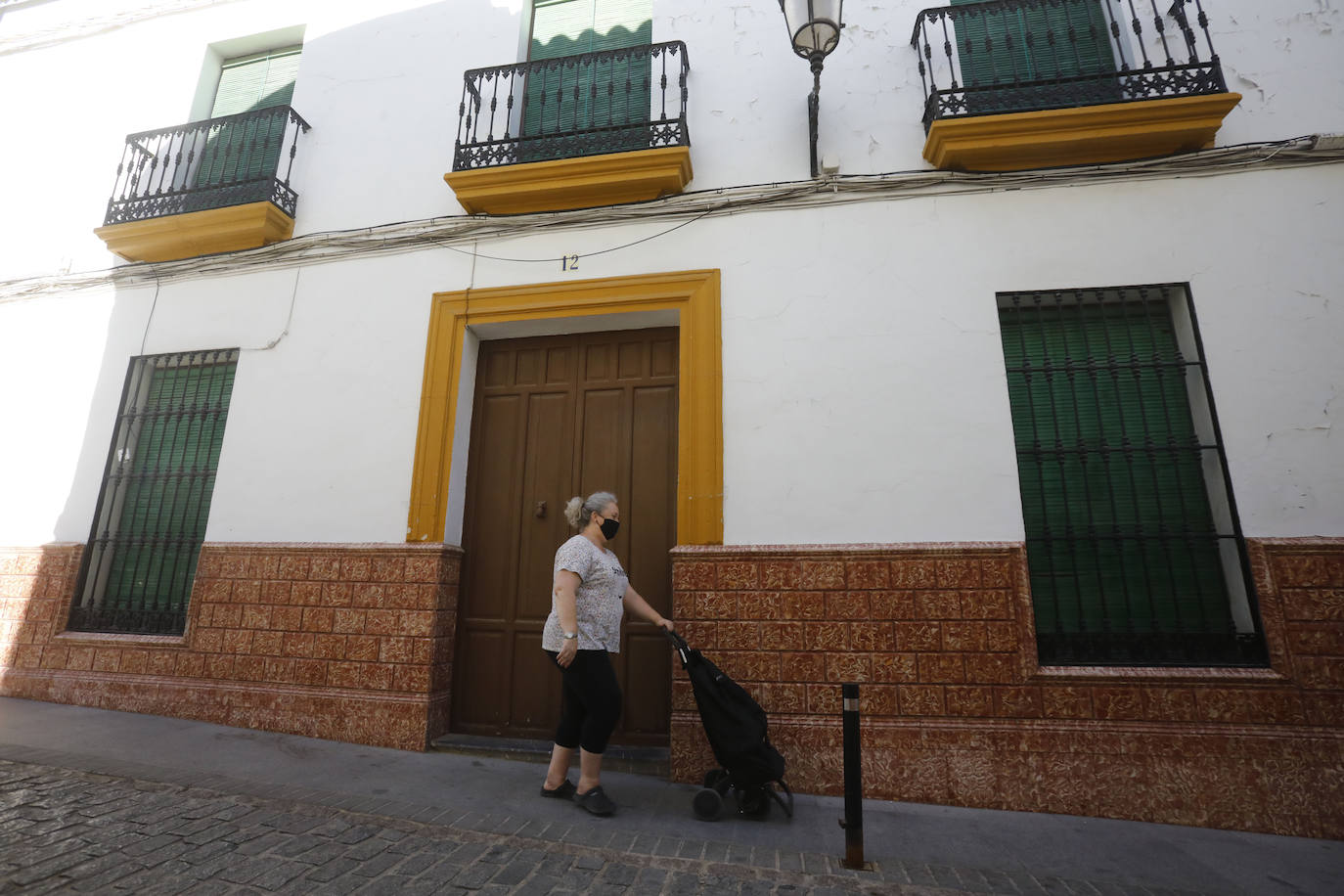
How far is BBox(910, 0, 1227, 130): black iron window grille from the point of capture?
4129mm

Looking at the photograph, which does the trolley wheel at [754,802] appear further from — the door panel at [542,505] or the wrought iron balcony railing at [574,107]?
the wrought iron balcony railing at [574,107]

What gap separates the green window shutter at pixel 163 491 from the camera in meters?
4.98

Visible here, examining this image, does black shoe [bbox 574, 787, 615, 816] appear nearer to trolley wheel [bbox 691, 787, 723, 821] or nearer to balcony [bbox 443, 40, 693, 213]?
trolley wheel [bbox 691, 787, 723, 821]

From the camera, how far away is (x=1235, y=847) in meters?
2.96

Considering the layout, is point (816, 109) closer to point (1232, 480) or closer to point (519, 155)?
point (519, 155)

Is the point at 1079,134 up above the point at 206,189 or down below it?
below

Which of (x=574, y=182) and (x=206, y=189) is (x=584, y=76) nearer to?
(x=574, y=182)

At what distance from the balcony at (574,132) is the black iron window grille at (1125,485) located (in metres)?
2.75

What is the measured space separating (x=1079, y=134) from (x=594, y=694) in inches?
181

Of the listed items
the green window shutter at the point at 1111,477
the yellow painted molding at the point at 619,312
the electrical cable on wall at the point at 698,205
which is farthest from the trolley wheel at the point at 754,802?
the electrical cable on wall at the point at 698,205

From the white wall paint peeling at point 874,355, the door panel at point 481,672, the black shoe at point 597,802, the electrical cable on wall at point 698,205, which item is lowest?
the black shoe at point 597,802

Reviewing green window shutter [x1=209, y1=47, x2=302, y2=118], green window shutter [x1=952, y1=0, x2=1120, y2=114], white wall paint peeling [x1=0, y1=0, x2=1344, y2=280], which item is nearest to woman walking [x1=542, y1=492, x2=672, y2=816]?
white wall paint peeling [x1=0, y1=0, x2=1344, y2=280]

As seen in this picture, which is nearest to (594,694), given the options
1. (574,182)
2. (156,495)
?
(574,182)

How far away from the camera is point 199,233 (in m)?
5.32
